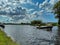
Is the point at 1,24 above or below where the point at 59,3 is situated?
below

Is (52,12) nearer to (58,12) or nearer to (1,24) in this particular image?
(58,12)

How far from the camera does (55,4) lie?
422ft

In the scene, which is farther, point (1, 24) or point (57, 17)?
point (1, 24)

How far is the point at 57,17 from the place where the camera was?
4806 inches

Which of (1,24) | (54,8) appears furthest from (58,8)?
(1,24)

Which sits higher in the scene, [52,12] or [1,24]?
[52,12]

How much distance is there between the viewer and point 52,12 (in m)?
128

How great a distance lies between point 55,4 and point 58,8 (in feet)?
16.9

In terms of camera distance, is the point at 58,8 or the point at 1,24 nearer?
the point at 58,8

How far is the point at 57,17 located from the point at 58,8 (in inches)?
248

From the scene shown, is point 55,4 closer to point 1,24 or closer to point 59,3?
point 59,3

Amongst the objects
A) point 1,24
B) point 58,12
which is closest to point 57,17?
point 58,12

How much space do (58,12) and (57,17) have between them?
310cm

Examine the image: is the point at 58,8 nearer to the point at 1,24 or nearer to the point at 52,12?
the point at 52,12
